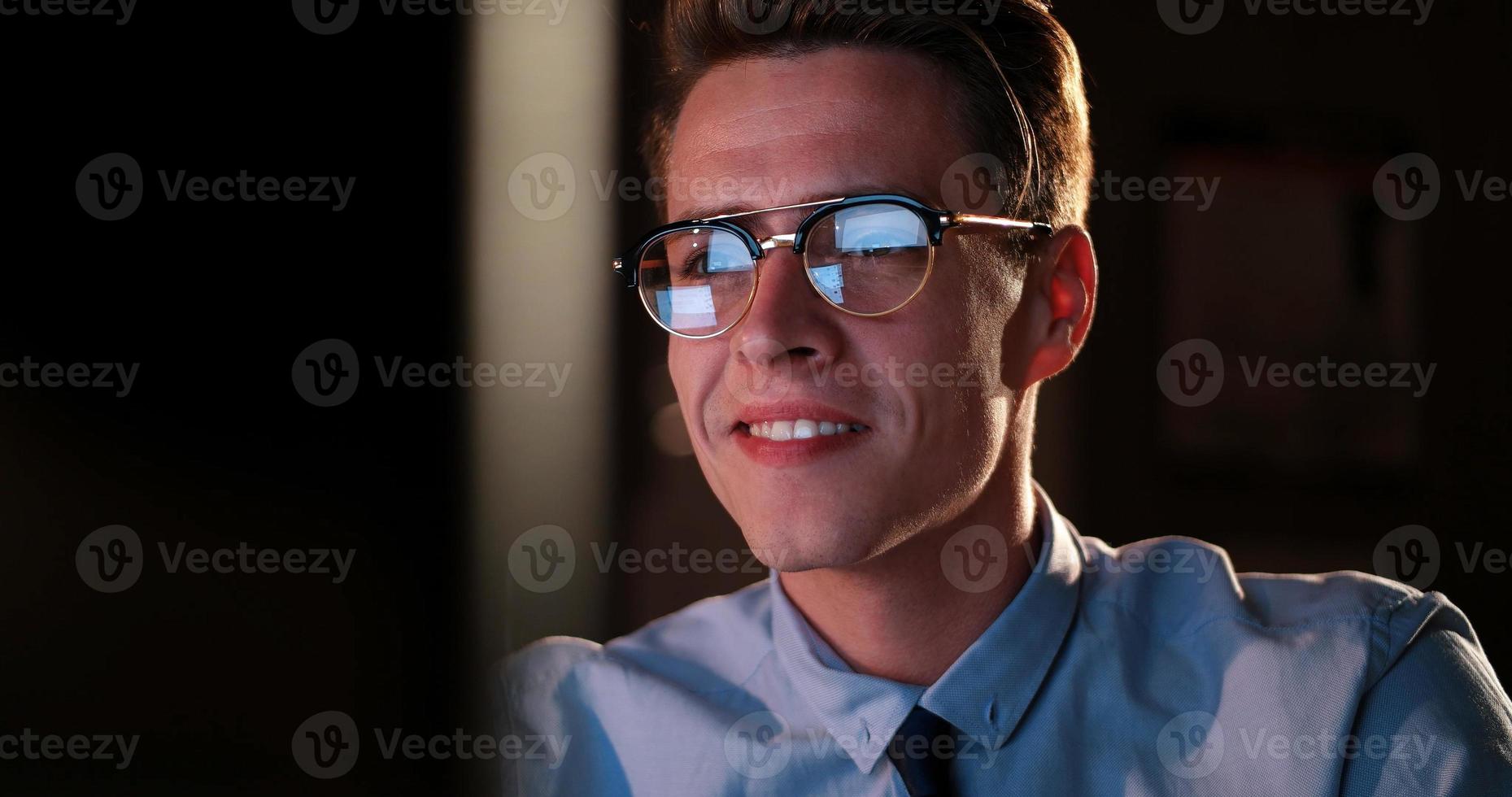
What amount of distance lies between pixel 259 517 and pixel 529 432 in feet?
2.79

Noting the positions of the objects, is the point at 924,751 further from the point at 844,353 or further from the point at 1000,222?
the point at 1000,222

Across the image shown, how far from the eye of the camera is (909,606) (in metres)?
1.32

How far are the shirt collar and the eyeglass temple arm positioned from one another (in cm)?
40

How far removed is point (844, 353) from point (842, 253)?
11cm

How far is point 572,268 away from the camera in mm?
1915

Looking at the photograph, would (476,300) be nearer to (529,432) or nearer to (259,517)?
(259,517)

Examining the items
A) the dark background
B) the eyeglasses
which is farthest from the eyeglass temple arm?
the dark background

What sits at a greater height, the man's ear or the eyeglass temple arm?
the eyeglass temple arm

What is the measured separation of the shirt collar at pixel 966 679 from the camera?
127 centimetres

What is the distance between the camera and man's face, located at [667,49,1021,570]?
47.1 inches

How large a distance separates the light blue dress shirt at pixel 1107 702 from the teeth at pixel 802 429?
0.92 feet

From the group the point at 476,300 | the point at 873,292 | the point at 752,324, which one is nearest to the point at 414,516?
the point at 476,300

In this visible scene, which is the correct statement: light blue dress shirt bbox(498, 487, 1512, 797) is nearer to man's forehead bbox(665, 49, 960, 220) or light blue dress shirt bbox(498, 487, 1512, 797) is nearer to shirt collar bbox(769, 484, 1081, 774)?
shirt collar bbox(769, 484, 1081, 774)

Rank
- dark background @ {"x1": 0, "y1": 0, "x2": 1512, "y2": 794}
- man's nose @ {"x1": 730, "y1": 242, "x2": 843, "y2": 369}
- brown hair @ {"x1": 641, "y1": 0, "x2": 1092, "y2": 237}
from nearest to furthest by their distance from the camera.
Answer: dark background @ {"x1": 0, "y1": 0, "x2": 1512, "y2": 794} → man's nose @ {"x1": 730, "y1": 242, "x2": 843, "y2": 369} → brown hair @ {"x1": 641, "y1": 0, "x2": 1092, "y2": 237}
